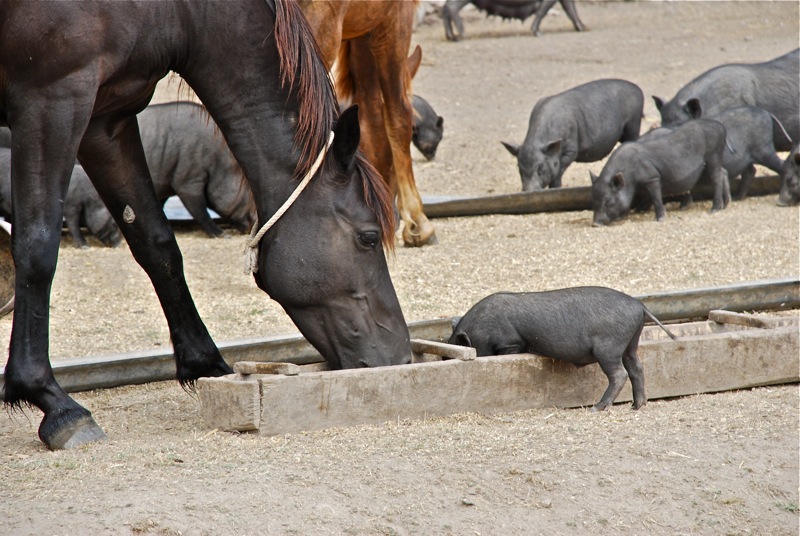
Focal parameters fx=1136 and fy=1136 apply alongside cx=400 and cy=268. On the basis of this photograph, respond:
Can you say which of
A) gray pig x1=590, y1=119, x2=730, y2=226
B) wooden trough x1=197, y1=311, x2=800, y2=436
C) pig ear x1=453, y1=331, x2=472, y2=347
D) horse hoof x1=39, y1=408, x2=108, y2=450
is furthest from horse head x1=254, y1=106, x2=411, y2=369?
gray pig x1=590, y1=119, x2=730, y2=226

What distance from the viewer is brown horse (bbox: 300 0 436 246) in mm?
6801

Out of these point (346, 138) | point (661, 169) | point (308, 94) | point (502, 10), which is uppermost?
point (308, 94)

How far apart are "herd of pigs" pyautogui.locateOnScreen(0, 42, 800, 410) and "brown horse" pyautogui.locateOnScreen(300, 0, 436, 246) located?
0.98m

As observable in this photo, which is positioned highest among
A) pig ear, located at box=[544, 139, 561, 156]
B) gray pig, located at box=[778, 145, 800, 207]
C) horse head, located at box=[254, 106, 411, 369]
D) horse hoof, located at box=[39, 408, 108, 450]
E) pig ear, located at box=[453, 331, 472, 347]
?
horse head, located at box=[254, 106, 411, 369]

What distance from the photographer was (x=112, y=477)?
323cm

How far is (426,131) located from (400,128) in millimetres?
3764

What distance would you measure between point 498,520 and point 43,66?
1.93 m

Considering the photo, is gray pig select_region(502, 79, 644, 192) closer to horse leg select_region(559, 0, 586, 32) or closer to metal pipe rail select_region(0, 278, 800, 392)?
metal pipe rail select_region(0, 278, 800, 392)

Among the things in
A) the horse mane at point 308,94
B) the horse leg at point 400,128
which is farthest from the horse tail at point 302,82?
the horse leg at point 400,128

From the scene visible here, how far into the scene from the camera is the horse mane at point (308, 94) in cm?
380

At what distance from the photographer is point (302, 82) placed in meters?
3.82

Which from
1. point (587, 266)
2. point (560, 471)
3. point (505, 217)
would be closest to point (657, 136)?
point (505, 217)

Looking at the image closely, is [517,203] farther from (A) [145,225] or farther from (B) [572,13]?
(B) [572,13]

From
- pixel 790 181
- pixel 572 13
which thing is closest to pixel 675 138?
pixel 790 181
